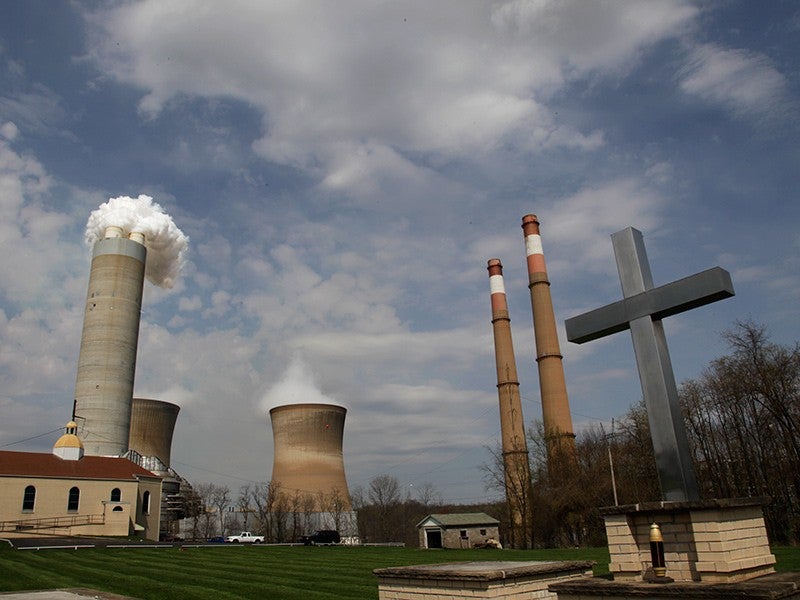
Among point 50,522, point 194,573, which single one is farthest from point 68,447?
point 194,573

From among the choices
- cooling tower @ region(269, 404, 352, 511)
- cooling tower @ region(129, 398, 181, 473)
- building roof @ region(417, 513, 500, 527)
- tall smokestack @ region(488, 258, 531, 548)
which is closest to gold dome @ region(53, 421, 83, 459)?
cooling tower @ region(129, 398, 181, 473)

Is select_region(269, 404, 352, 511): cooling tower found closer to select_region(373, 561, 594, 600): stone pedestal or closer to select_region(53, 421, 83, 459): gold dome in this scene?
select_region(53, 421, 83, 459): gold dome

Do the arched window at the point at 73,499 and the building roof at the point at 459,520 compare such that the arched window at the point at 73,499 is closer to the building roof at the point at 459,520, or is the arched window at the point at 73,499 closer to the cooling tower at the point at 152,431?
the cooling tower at the point at 152,431

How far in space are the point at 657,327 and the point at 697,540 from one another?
2.14 meters

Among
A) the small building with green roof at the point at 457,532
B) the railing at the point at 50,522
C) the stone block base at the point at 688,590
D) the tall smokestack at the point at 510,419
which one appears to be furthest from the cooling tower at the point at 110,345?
the stone block base at the point at 688,590

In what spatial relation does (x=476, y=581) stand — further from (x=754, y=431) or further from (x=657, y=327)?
(x=754, y=431)

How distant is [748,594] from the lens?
177 inches

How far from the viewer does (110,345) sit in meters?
49.9

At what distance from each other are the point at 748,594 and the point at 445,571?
3.70 m

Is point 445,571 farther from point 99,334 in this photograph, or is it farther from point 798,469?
point 99,334

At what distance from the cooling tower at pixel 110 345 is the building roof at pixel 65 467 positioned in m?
4.24

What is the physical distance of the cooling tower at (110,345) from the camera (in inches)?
1886

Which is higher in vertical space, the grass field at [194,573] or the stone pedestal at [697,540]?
the stone pedestal at [697,540]

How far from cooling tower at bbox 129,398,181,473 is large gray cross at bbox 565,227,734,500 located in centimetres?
5128
